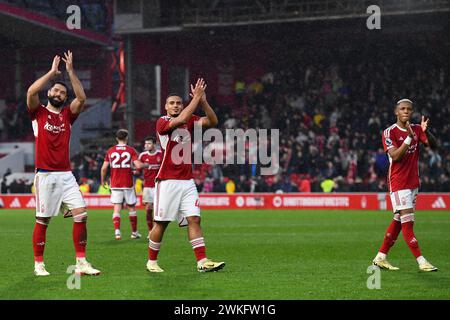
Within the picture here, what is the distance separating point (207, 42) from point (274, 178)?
13343 millimetres

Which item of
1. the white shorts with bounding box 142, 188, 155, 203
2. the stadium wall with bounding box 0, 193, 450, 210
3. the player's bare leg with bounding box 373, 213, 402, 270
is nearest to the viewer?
the player's bare leg with bounding box 373, 213, 402, 270

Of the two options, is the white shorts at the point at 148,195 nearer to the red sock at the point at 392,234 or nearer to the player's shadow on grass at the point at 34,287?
the player's shadow on grass at the point at 34,287

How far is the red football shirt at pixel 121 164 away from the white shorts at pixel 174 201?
295 inches

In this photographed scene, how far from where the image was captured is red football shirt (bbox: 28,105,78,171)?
36.5ft

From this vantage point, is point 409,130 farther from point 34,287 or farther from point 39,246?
point 34,287

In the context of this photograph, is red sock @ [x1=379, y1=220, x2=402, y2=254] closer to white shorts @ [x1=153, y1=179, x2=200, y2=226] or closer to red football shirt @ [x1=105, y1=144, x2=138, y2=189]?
white shorts @ [x1=153, y1=179, x2=200, y2=226]

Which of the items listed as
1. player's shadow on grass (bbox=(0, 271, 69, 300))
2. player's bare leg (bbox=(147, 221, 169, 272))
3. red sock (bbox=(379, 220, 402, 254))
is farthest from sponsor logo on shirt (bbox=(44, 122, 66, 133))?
red sock (bbox=(379, 220, 402, 254))

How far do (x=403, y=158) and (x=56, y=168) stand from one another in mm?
4984

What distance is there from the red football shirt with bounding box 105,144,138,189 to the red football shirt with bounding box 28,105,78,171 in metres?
7.48

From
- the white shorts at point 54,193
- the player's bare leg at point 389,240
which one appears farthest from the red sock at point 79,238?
the player's bare leg at point 389,240

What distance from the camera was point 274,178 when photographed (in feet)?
112

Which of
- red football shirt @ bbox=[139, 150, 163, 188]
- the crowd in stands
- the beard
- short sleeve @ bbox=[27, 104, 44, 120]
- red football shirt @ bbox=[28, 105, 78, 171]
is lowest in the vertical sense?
red football shirt @ bbox=[139, 150, 163, 188]

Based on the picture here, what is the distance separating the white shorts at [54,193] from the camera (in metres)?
11.2
